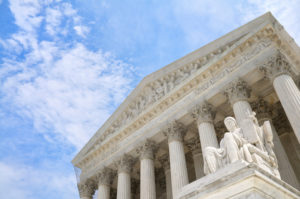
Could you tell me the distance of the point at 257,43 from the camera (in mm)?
15281

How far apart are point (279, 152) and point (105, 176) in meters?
13.0

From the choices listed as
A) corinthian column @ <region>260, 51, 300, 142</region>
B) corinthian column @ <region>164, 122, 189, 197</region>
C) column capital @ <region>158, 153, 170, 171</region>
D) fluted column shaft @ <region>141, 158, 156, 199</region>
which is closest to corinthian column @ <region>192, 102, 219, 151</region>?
corinthian column @ <region>164, 122, 189, 197</region>

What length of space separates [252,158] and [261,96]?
12190 millimetres

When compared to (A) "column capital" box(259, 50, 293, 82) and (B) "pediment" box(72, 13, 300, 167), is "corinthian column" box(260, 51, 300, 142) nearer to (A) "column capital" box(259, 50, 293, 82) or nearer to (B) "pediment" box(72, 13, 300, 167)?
(A) "column capital" box(259, 50, 293, 82)

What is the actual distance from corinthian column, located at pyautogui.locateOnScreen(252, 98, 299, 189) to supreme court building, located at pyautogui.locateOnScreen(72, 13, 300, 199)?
0.12ft

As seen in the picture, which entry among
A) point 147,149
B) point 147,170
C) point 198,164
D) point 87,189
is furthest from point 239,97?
point 87,189

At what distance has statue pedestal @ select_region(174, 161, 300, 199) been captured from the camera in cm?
399

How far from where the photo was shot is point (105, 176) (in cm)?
2169

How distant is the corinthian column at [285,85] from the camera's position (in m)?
12.1

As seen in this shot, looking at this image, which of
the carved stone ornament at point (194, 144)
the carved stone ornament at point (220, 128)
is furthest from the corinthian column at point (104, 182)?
the carved stone ornament at point (220, 128)

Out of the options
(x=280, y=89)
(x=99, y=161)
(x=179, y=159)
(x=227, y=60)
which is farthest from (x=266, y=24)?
(x=99, y=161)

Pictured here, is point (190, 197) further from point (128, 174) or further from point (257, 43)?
point (128, 174)

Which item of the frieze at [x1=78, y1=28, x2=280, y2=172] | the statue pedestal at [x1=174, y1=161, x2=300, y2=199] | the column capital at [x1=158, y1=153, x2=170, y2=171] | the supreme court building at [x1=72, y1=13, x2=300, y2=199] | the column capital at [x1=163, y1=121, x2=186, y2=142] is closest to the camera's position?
the statue pedestal at [x1=174, y1=161, x2=300, y2=199]

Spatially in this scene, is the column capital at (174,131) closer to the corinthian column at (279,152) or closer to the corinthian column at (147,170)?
the corinthian column at (147,170)
